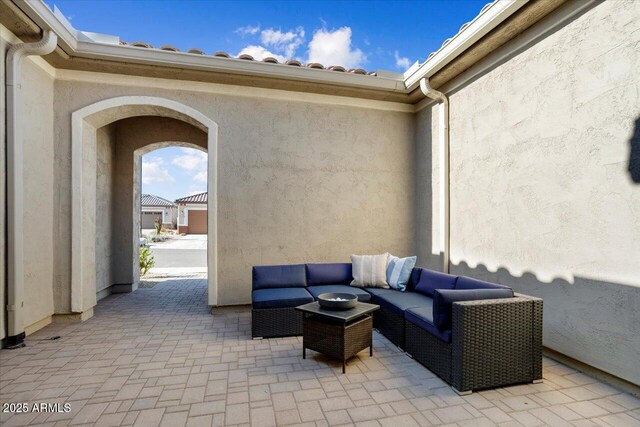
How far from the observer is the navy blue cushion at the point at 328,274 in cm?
489

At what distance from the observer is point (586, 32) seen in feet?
10.2

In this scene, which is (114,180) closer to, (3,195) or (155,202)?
(3,195)

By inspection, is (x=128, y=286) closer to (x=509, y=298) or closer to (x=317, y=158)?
(x=317, y=158)

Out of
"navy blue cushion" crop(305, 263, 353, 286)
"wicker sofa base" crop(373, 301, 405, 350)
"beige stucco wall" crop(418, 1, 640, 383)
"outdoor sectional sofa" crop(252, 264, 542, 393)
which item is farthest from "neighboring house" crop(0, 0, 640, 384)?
A: "wicker sofa base" crop(373, 301, 405, 350)

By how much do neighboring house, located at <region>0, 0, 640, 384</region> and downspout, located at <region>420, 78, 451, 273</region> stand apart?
0.03 meters

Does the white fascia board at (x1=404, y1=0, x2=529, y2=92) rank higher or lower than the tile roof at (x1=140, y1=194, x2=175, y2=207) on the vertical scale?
higher

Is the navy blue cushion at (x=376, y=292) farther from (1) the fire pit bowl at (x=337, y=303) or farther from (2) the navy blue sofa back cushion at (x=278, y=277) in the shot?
(2) the navy blue sofa back cushion at (x=278, y=277)

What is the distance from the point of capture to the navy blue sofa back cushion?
15.1ft

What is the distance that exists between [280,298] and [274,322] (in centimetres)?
31

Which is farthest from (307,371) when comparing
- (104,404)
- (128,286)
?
(128,286)

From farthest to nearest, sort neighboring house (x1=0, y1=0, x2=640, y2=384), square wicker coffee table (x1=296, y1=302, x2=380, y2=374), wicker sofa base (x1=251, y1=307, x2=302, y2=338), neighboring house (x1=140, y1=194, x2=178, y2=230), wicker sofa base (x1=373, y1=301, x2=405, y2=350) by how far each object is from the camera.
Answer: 1. neighboring house (x1=140, y1=194, x2=178, y2=230)
2. wicker sofa base (x1=251, y1=307, x2=302, y2=338)
3. wicker sofa base (x1=373, y1=301, x2=405, y2=350)
4. square wicker coffee table (x1=296, y1=302, x2=380, y2=374)
5. neighboring house (x1=0, y1=0, x2=640, y2=384)

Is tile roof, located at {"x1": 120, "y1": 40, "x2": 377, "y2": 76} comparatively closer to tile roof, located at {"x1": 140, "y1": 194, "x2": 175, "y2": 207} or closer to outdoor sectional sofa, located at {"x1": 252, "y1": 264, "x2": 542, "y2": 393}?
outdoor sectional sofa, located at {"x1": 252, "y1": 264, "x2": 542, "y2": 393}

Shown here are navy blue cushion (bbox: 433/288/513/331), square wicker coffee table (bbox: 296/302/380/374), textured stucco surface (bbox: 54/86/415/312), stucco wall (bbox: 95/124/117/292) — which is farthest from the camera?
stucco wall (bbox: 95/124/117/292)

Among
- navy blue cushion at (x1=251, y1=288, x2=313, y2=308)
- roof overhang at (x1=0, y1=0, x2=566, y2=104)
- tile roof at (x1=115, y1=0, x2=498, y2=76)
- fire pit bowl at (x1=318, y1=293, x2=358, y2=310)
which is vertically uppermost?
tile roof at (x1=115, y1=0, x2=498, y2=76)
